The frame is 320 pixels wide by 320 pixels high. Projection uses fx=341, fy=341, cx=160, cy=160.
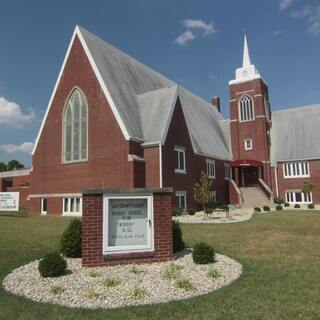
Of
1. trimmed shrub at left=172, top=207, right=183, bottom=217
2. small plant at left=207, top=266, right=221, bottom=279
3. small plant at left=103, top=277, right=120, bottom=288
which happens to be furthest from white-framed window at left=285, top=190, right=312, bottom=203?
small plant at left=103, top=277, right=120, bottom=288

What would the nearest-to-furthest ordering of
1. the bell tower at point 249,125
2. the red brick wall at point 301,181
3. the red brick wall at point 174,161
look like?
the red brick wall at point 174,161
the red brick wall at point 301,181
the bell tower at point 249,125

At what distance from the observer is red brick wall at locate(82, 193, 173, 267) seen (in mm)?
9062

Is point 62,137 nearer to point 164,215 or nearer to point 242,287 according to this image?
point 164,215

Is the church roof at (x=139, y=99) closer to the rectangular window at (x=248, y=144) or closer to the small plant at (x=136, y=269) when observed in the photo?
the rectangular window at (x=248, y=144)

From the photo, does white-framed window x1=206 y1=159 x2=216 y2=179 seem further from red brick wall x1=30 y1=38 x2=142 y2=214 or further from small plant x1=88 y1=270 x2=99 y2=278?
small plant x1=88 y1=270 x2=99 y2=278

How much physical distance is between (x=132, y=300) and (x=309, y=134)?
125 feet

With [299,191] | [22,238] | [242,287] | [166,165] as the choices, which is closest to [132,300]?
[242,287]

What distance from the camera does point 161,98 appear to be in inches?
1168

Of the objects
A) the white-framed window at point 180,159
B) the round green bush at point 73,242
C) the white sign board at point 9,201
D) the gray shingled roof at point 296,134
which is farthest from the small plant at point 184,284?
the gray shingled roof at point 296,134

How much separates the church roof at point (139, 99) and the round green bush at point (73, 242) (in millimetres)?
15361

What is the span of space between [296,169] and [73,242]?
110 ft

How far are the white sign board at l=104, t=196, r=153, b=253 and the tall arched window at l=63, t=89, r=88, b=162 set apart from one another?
1965 cm

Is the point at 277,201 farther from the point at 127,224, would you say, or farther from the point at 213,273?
the point at 213,273

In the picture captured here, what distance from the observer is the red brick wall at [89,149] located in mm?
26172
